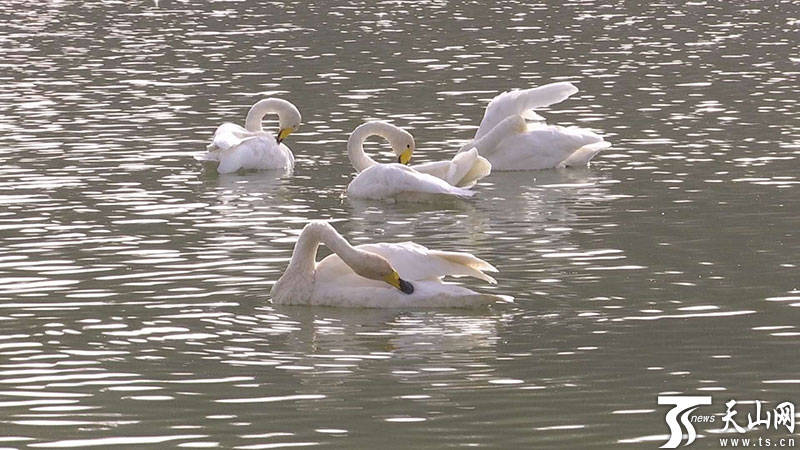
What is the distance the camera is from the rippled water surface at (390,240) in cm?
1102

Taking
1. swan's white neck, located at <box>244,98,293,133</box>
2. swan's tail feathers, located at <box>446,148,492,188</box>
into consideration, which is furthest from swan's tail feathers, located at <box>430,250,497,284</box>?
swan's white neck, located at <box>244,98,293,133</box>

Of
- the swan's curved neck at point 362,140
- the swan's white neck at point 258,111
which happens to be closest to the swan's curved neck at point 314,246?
the swan's curved neck at point 362,140

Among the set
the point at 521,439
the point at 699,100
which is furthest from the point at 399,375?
the point at 699,100

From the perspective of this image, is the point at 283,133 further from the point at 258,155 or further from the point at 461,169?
the point at 461,169

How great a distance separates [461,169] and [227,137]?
12.5 feet

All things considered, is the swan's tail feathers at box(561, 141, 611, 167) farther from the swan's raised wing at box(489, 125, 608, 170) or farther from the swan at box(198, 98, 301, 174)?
the swan at box(198, 98, 301, 174)

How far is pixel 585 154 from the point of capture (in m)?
23.0

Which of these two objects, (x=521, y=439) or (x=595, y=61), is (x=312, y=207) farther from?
→ (x=595, y=61)

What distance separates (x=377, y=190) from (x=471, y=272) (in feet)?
20.8

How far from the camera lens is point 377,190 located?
2034 cm

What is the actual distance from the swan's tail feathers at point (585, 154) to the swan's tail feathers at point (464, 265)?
8993 mm

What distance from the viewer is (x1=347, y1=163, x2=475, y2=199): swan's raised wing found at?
65.9 feet

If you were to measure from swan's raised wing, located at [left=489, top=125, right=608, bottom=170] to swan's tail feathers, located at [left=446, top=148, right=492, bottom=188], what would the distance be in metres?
1.81

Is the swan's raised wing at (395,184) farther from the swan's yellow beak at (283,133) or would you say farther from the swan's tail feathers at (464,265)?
the swan's tail feathers at (464,265)
